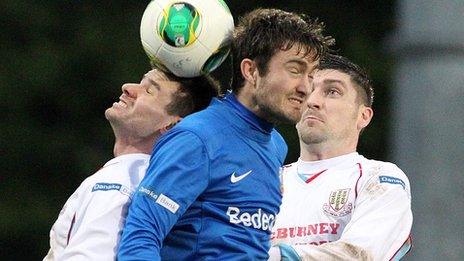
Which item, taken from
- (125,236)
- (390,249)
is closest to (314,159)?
(390,249)

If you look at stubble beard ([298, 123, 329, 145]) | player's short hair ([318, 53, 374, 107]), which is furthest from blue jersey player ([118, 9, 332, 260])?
player's short hair ([318, 53, 374, 107])

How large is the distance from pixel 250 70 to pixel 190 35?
26 cm

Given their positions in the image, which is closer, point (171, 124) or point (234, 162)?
point (234, 162)

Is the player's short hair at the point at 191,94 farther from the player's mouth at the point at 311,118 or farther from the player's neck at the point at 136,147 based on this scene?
the player's mouth at the point at 311,118

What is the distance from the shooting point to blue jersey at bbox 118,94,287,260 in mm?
5988

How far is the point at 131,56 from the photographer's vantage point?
1611cm

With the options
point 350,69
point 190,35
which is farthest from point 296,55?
point 350,69

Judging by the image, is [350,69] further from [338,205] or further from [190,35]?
[190,35]

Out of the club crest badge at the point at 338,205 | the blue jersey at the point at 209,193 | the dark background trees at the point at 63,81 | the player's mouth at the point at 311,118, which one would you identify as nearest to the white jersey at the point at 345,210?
the club crest badge at the point at 338,205

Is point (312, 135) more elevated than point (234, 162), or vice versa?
point (234, 162)

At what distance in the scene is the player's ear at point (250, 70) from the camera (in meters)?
6.33

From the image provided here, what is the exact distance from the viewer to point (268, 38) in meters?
6.34

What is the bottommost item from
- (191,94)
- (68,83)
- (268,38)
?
(68,83)

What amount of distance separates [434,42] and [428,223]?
0.67m
